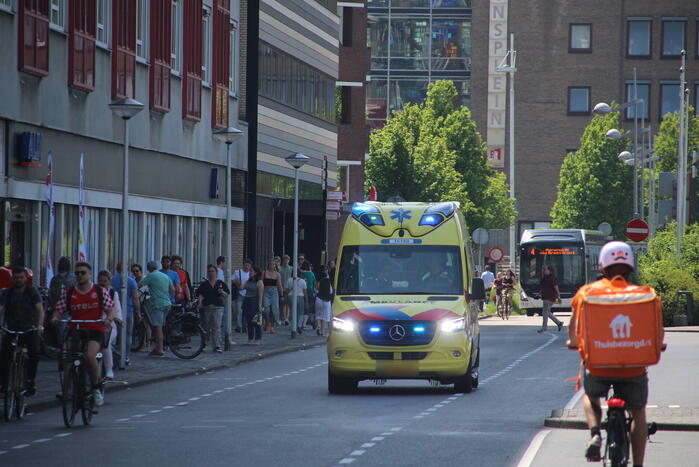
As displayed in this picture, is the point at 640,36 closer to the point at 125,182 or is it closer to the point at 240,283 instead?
the point at 240,283

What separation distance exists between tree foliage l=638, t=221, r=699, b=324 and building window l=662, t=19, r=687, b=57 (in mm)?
45650

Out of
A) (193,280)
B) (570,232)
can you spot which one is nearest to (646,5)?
(570,232)

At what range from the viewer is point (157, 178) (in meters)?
36.5

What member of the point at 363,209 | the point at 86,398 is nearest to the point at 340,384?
the point at 363,209

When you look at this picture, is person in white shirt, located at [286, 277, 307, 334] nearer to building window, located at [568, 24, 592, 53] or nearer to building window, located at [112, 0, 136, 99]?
building window, located at [112, 0, 136, 99]

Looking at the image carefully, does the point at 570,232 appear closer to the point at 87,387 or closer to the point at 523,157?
the point at 523,157

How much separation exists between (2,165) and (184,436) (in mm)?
12035

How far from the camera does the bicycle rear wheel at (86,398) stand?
54.1 ft

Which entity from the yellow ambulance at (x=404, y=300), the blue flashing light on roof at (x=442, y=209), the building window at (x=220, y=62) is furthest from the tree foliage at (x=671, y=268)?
the yellow ambulance at (x=404, y=300)

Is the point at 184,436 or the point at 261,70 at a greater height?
the point at 261,70

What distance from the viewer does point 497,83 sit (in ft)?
331

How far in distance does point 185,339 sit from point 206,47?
1425cm

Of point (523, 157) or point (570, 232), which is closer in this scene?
point (570, 232)

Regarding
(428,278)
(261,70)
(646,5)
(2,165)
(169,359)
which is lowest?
(169,359)
